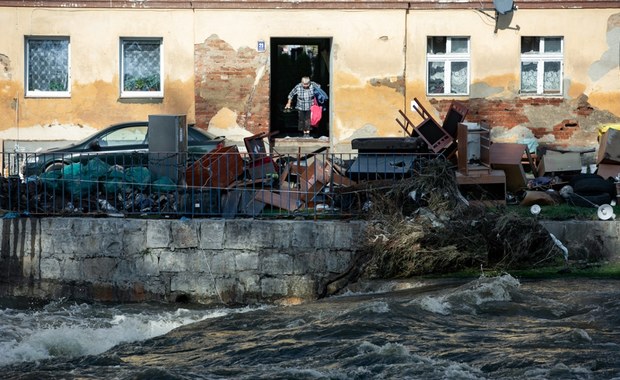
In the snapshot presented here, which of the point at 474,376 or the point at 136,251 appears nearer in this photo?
the point at 474,376

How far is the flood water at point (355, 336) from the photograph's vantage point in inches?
411

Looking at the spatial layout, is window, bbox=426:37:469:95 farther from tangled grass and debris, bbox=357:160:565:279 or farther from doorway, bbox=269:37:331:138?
tangled grass and debris, bbox=357:160:565:279

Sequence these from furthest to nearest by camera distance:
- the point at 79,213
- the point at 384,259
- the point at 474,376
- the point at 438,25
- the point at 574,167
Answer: the point at 438,25 → the point at 574,167 → the point at 79,213 → the point at 384,259 → the point at 474,376

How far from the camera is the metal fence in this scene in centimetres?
1498

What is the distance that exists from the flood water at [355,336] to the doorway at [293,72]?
12172mm

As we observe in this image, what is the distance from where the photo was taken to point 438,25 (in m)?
24.2

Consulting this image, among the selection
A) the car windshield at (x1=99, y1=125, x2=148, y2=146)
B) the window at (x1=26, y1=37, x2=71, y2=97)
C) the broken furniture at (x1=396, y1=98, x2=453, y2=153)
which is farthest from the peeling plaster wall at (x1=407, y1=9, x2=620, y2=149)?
the window at (x1=26, y1=37, x2=71, y2=97)

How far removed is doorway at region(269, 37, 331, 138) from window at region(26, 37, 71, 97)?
4.80m

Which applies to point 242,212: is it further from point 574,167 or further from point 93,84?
point 93,84

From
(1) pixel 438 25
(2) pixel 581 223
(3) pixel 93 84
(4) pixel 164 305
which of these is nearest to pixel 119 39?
(3) pixel 93 84

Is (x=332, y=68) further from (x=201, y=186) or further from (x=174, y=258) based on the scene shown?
(x=174, y=258)

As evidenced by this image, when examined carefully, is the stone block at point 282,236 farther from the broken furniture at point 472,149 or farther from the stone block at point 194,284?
the broken furniture at point 472,149

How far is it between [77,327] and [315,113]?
13.1 metres

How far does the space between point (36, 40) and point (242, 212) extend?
37.4 feet
